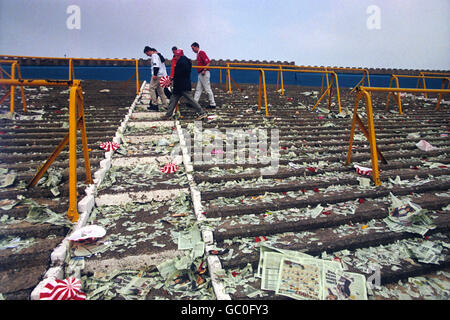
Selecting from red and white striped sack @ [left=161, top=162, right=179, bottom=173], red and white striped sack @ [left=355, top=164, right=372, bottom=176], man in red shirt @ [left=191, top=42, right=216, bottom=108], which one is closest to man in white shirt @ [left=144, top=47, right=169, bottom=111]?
man in red shirt @ [left=191, top=42, right=216, bottom=108]

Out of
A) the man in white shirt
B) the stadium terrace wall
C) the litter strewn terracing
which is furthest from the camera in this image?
the stadium terrace wall

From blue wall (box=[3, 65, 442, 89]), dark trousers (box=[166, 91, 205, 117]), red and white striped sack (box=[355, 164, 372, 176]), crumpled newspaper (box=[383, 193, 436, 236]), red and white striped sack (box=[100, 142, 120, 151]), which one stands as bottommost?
crumpled newspaper (box=[383, 193, 436, 236])

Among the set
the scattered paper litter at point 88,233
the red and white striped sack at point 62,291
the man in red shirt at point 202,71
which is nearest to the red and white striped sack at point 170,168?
the scattered paper litter at point 88,233

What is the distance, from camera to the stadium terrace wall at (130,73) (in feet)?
38.8

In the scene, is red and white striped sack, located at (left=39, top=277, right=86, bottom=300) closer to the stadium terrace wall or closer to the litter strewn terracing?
Result: the litter strewn terracing

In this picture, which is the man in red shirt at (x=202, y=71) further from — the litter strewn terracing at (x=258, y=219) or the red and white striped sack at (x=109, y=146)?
the red and white striped sack at (x=109, y=146)

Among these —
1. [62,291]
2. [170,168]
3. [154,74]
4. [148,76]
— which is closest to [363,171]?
[170,168]

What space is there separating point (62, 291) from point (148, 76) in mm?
12299

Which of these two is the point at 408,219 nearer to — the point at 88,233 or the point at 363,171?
the point at 363,171

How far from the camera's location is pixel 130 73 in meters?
13.4

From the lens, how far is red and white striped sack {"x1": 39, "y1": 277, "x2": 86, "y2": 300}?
84.7 inches

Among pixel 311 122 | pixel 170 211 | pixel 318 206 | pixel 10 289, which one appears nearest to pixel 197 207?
pixel 170 211

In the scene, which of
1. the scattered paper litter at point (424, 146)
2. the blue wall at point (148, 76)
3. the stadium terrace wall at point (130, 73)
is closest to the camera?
the scattered paper litter at point (424, 146)

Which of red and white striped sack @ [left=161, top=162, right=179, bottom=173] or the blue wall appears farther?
the blue wall
